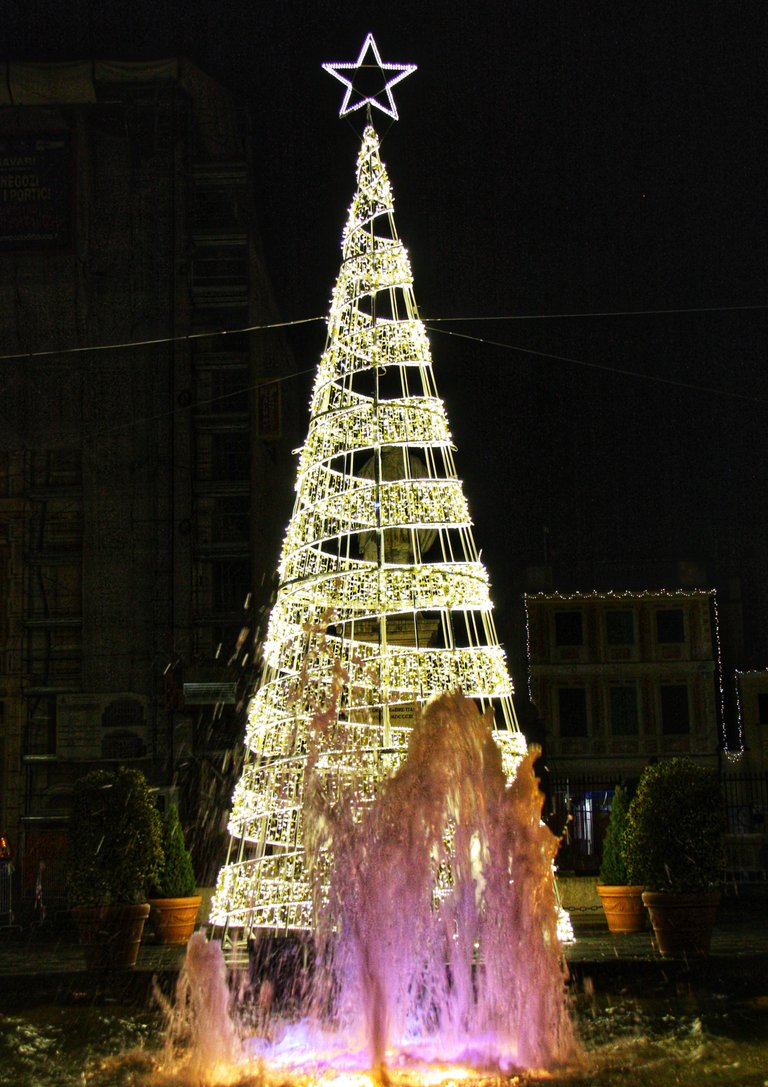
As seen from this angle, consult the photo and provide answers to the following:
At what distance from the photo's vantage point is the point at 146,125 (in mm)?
34750

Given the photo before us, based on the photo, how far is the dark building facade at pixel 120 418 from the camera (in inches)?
1246

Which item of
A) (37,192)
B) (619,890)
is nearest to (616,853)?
(619,890)

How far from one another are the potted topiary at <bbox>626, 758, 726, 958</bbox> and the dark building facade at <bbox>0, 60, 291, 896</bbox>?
20.3 meters

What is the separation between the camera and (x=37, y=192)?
33.6 m

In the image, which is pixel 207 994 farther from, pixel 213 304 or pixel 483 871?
pixel 213 304

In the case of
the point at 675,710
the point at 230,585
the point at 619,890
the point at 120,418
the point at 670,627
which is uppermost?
the point at 120,418

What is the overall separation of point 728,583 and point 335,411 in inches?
1080

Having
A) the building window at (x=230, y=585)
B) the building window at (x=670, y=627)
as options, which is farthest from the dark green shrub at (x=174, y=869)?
the building window at (x=670, y=627)

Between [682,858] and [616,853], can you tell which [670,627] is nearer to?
[616,853]

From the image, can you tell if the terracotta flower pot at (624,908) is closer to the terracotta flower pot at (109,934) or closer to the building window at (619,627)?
the terracotta flower pot at (109,934)

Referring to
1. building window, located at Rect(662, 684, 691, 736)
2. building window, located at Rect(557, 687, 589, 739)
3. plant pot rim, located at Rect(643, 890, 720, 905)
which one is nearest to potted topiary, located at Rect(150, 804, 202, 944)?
plant pot rim, located at Rect(643, 890, 720, 905)

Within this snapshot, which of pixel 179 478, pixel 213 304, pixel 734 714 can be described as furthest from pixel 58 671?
pixel 734 714

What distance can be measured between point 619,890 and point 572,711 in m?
19.6

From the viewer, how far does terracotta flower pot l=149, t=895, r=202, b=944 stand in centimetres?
1384
